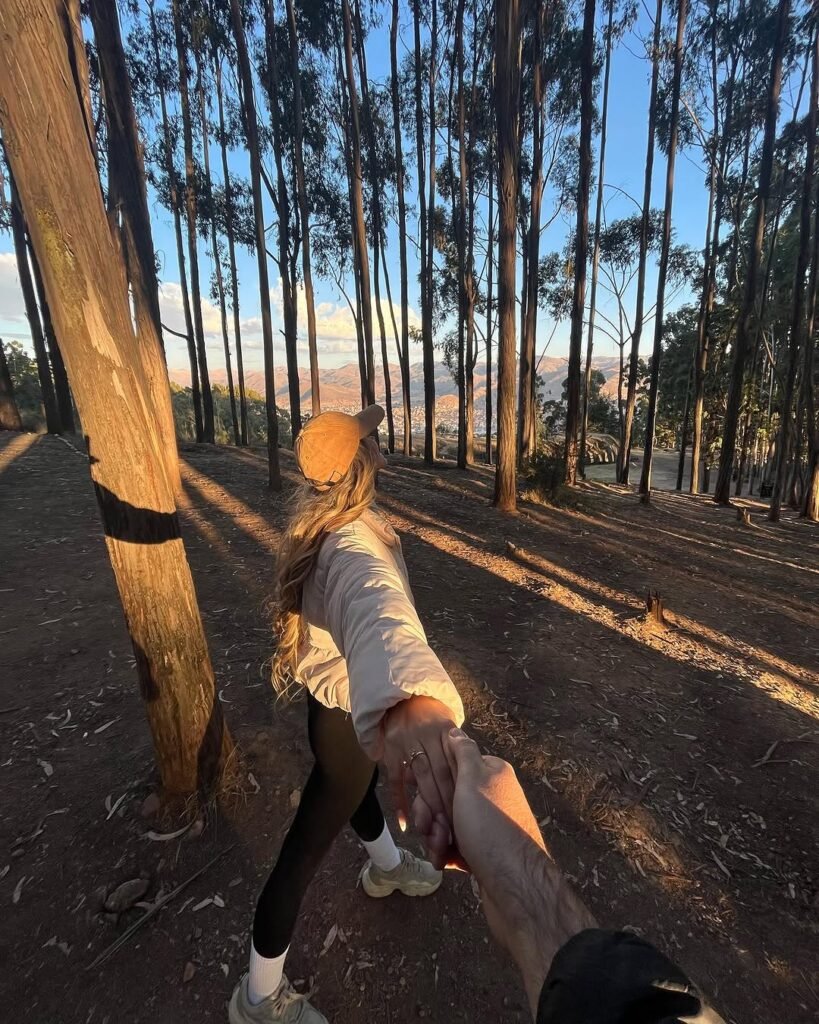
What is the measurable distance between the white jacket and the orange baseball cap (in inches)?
6.7

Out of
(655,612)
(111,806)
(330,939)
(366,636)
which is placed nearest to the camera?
(366,636)

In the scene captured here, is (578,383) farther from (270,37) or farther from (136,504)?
(136,504)

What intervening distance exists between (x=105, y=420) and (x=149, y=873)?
199 centimetres

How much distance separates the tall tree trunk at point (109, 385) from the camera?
1516 mm

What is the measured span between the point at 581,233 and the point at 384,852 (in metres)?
13.2

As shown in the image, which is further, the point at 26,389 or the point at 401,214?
the point at 26,389

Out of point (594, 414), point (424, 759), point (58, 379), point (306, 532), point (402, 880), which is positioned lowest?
point (402, 880)

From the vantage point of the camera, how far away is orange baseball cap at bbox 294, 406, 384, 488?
1.41 m

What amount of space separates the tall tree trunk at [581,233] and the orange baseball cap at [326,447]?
31.0 feet

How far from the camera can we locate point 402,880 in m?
2.05

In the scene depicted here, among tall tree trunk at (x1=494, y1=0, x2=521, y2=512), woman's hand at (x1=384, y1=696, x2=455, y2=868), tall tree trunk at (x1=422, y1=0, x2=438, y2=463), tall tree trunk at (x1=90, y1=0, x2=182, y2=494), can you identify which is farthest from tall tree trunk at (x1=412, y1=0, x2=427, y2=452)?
woman's hand at (x1=384, y1=696, x2=455, y2=868)

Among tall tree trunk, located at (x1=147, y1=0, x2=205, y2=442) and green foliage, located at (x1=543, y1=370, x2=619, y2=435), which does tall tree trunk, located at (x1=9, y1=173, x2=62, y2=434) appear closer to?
tall tree trunk, located at (x1=147, y1=0, x2=205, y2=442)

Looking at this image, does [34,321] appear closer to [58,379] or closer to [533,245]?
[58,379]

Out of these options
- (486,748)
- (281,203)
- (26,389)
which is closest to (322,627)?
(486,748)
